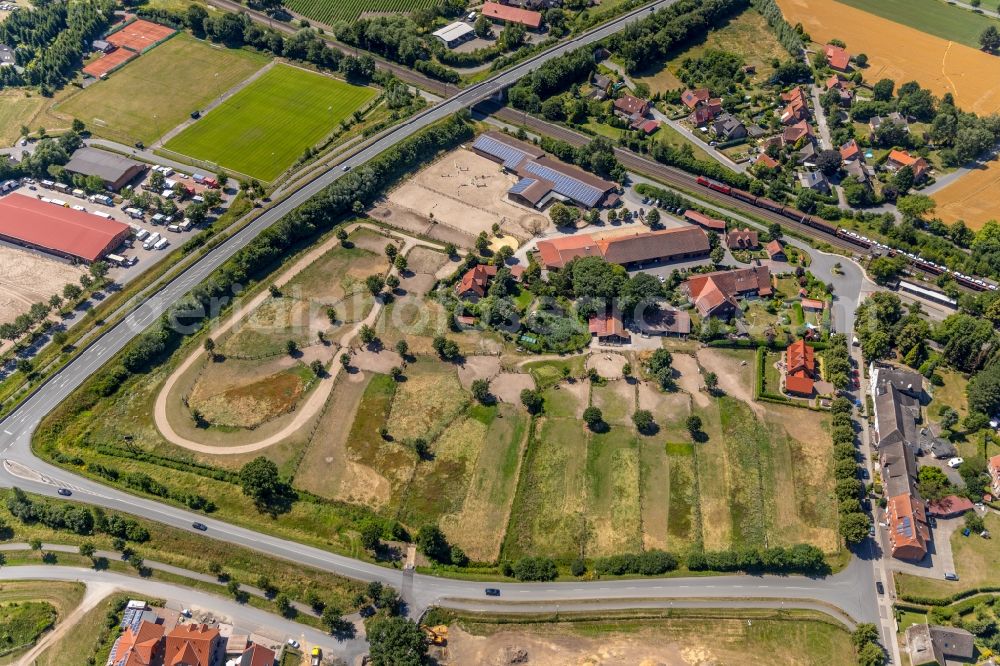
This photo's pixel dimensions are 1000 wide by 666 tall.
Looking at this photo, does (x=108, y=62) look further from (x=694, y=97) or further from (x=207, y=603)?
(x=207, y=603)

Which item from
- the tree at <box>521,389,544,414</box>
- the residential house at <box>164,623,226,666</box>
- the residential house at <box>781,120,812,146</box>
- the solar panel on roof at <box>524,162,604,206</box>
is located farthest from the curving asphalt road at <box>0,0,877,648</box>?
the residential house at <box>781,120,812,146</box>

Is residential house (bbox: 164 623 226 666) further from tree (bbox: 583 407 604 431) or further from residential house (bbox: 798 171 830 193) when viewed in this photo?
residential house (bbox: 798 171 830 193)

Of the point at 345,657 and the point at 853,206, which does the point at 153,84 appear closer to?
the point at 345,657

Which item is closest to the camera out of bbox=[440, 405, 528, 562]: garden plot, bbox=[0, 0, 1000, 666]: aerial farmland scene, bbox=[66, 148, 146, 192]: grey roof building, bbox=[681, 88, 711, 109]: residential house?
bbox=[0, 0, 1000, 666]: aerial farmland scene

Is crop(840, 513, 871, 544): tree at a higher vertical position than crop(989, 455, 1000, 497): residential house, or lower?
lower

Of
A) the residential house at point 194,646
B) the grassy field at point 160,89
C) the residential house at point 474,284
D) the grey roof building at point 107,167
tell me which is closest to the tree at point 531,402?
the residential house at point 474,284

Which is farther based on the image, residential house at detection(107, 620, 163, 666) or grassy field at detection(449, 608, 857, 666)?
grassy field at detection(449, 608, 857, 666)

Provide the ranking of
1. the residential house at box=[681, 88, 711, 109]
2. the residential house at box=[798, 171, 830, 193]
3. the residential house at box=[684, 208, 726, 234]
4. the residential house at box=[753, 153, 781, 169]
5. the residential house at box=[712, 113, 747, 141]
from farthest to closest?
the residential house at box=[681, 88, 711, 109]
the residential house at box=[712, 113, 747, 141]
the residential house at box=[753, 153, 781, 169]
the residential house at box=[798, 171, 830, 193]
the residential house at box=[684, 208, 726, 234]
